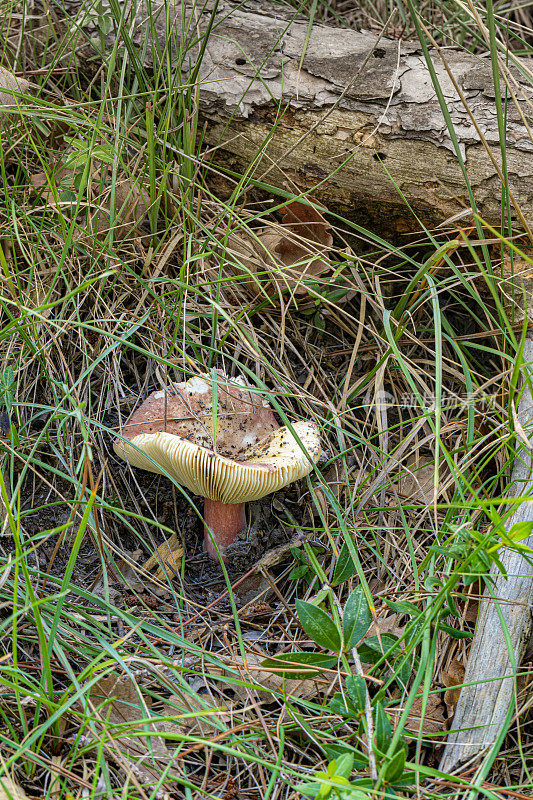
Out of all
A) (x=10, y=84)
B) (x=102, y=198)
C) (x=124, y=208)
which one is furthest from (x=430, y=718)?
(x=10, y=84)

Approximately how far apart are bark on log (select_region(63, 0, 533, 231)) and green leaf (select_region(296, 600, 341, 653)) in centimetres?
174

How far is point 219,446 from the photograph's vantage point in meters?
2.50

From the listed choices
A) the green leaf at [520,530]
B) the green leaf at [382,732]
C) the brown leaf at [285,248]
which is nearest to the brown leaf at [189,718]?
the green leaf at [382,732]

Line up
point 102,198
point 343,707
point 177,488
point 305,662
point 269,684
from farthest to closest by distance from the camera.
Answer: point 102,198 < point 177,488 < point 269,684 < point 305,662 < point 343,707

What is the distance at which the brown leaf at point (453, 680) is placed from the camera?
1955 mm

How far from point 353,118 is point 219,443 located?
151 cm

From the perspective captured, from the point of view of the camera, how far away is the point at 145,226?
9.38 feet

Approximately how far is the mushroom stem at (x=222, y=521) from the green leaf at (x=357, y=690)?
926mm

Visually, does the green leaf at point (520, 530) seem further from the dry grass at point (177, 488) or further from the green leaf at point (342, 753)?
the green leaf at point (342, 753)

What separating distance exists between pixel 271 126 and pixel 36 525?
1.97 meters

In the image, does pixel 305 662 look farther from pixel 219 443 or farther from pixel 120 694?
pixel 219 443

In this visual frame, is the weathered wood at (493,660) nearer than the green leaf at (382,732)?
No

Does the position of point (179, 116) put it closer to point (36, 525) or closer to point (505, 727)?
point (36, 525)

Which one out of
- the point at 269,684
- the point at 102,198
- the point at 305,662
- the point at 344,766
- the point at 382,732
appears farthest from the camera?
the point at 102,198
